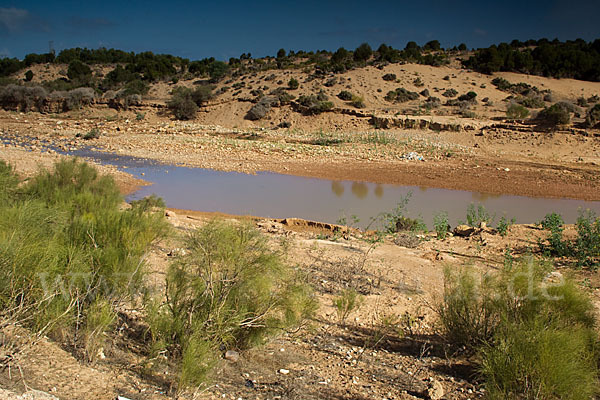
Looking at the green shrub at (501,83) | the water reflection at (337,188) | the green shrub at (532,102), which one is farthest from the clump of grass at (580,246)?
the green shrub at (501,83)

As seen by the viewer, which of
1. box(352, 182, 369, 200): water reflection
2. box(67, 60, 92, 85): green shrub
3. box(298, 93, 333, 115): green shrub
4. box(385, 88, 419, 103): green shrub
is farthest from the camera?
box(67, 60, 92, 85): green shrub

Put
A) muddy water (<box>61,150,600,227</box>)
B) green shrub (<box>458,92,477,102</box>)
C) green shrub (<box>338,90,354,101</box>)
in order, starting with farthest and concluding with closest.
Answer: green shrub (<box>338,90,354,101</box>) → green shrub (<box>458,92,477,102</box>) → muddy water (<box>61,150,600,227</box>)

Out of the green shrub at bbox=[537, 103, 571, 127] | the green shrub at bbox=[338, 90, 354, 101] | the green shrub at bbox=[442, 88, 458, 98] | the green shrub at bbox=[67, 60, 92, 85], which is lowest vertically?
the green shrub at bbox=[537, 103, 571, 127]

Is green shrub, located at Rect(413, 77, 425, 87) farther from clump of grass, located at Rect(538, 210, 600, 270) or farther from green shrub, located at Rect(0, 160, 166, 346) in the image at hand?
green shrub, located at Rect(0, 160, 166, 346)

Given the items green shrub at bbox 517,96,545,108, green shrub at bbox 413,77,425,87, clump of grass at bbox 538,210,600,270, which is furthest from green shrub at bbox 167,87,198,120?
clump of grass at bbox 538,210,600,270

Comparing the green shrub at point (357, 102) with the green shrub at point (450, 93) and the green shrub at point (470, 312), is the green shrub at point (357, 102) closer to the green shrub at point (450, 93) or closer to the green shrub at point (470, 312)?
the green shrub at point (450, 93)

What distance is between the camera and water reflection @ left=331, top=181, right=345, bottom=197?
53.9 ft

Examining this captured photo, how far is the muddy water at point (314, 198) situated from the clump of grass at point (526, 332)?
7578 mm

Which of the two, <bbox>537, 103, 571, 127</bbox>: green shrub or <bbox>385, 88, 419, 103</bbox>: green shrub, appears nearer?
<bbox>537, 103, 571, 127</bbox>: green shrub

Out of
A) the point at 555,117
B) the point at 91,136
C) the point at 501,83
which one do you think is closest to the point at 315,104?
the point at 91,136

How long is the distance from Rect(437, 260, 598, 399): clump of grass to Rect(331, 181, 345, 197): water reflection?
11.3 metres

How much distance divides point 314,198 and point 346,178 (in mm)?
3671

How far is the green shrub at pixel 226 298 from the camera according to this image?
162 inches

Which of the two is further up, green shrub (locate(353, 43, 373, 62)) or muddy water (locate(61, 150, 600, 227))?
green shrub (locate(353, 43, 373, 62))
